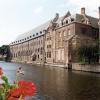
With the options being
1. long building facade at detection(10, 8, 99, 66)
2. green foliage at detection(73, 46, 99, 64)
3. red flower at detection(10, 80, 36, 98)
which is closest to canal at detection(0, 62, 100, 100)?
red flower at detection(10, 80, 36, 98)

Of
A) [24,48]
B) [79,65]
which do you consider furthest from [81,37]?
[24,48]

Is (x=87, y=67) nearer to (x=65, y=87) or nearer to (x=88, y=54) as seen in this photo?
(x=88, y=54)

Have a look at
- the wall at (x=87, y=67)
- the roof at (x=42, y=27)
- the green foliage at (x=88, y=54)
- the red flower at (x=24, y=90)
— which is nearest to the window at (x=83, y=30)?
the roof at (x=42, y=27)

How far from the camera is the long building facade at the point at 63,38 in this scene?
67.0 m

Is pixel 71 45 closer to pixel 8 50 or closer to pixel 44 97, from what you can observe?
pixel 44 97

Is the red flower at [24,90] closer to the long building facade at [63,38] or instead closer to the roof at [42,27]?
the long building facade at [63,38]

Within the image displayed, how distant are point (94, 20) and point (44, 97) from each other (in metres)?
60.8

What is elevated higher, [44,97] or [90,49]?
[90,49]

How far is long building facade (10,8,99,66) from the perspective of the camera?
67000 millimetres

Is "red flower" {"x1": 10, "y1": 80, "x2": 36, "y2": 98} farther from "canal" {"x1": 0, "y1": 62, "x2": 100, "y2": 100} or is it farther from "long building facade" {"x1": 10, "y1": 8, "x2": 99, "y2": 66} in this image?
"long building facade" {"x1": 10, "y1": 8, "x2": 99, "y2": 66}

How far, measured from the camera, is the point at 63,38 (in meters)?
72.9

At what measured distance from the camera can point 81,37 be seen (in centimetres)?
6756

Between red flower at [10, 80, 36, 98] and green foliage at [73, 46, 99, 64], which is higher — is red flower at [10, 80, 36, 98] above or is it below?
below

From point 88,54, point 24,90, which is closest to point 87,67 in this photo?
point 88,54
